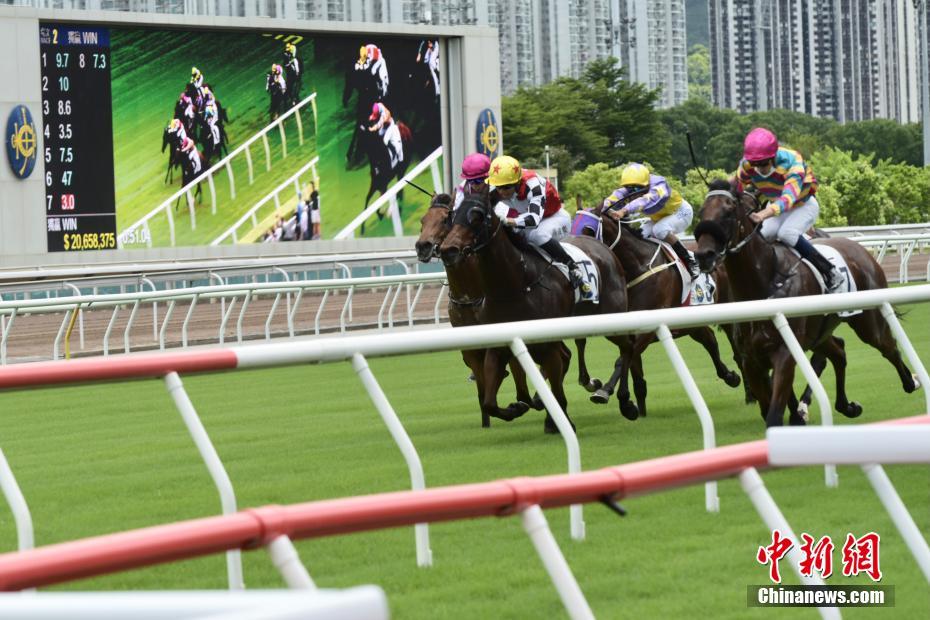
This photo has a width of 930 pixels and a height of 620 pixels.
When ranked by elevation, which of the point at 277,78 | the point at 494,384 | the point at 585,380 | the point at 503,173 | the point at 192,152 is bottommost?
the point at 585,380

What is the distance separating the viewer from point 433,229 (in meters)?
8.46

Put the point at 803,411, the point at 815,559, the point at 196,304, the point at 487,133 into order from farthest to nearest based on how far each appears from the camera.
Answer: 1. the point at 487,133
2. the point at 196,304
3. the point at 803,411
4. the point at 815,559

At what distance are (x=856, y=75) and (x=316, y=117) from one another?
105m

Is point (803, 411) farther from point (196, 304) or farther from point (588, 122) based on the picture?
point (588, 122)

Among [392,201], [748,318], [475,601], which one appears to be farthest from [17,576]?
[392,201]

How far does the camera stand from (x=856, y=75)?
125438 millimetres

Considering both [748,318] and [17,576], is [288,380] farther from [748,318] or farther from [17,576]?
[17,576]

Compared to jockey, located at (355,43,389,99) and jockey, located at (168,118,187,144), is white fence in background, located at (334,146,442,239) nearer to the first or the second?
jockey, located at (355,43,389,99)

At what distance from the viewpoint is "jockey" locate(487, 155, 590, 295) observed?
8.41 m

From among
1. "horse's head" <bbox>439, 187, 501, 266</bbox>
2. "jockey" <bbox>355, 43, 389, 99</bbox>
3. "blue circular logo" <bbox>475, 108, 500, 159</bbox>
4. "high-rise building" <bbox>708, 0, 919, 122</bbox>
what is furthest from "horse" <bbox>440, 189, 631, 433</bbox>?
"high-rise building" <bbox>708, 0, 919, 122</bbox>

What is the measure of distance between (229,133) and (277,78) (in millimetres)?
1270

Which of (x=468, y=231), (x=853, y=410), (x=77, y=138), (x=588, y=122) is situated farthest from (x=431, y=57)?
(x=588, y=122)

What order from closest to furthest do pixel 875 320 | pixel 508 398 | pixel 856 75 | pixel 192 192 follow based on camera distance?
pixel 875 320 < pixel 508 398 < pixel 192 192 < pixel 856 75

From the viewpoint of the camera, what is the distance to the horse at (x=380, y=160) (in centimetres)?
2652
